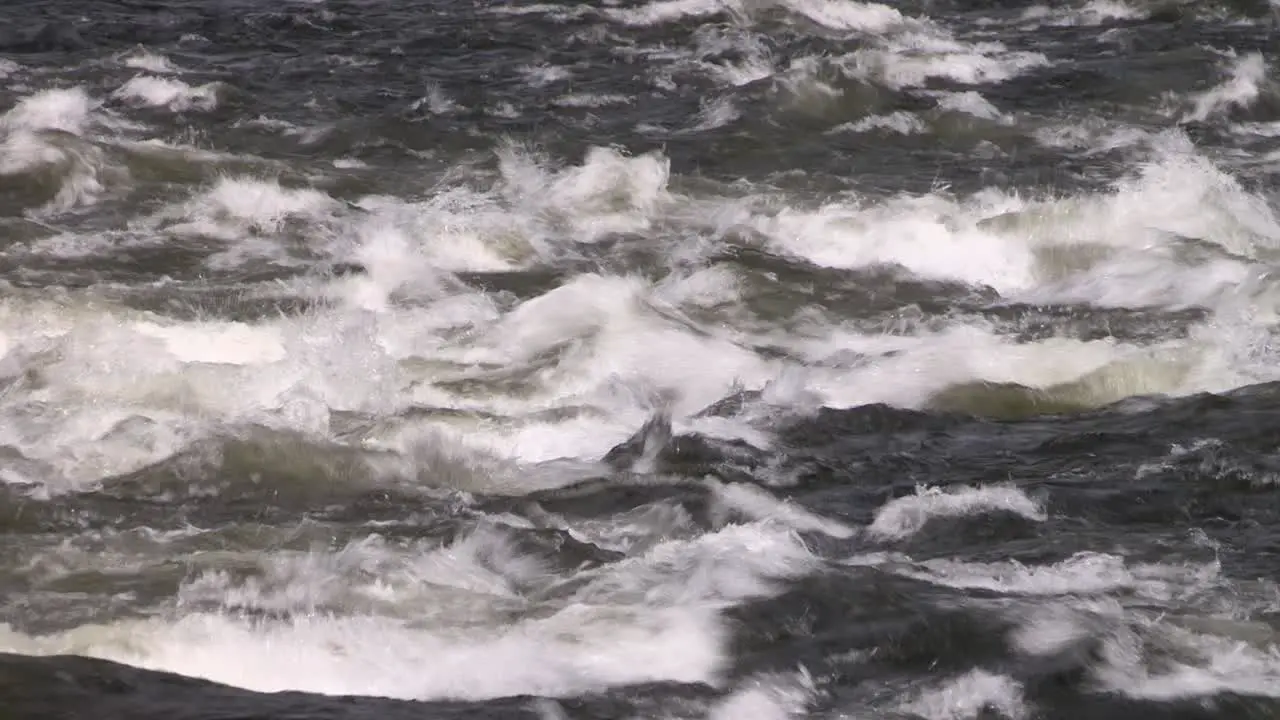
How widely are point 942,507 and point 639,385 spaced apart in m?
1.35

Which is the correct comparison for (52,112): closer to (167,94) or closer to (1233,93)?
(167,94)

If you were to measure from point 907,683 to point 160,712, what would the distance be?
5.54 ft

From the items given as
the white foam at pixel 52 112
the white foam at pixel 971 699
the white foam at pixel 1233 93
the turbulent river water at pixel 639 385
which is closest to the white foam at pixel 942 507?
the turbulent river water at pixel 639 385

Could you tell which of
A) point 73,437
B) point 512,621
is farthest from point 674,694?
point 73,437

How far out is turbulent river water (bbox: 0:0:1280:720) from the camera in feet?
12.9

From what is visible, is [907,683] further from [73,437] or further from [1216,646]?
[73,437]

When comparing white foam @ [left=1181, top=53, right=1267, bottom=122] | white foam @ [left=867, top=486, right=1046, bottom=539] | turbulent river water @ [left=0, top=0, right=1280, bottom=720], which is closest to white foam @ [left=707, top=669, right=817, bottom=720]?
turbulent river water @ [left=0, top=0, right=1280, bottom=720]

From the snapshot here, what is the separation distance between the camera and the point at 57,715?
3477mm

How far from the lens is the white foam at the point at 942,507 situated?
4.64 metres

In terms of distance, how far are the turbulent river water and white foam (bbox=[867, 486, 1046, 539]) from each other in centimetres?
1

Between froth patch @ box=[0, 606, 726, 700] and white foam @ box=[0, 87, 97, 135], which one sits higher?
white foam @ box=[0, 87, 97, 135]

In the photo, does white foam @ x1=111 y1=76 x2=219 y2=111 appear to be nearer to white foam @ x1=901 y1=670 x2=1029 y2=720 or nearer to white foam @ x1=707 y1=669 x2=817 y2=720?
white foam @ x1=707 y1=669 x2=817 y2=720

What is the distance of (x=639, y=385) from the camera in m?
5.69

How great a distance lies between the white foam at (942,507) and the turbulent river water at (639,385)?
13 mm
